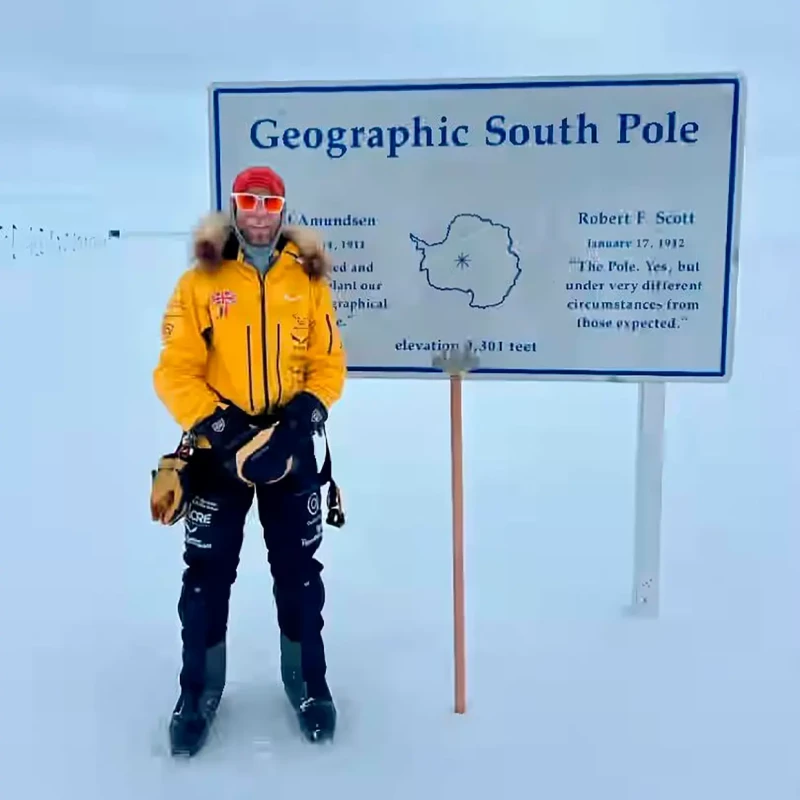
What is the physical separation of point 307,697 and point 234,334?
4.00 feet

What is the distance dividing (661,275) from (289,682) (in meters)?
2.03

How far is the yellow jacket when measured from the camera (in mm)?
2604

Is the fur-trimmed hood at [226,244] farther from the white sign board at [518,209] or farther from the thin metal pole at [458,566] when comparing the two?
the white sign board at [518,209]

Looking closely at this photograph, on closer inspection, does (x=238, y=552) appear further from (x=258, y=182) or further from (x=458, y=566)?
(x=258, y=182)

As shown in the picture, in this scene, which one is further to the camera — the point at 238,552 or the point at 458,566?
the point at 458,566

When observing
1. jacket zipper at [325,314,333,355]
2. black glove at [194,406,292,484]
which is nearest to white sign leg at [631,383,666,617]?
jacket zipper at [325,314,333,355]

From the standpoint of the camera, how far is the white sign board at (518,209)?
11.1 ft

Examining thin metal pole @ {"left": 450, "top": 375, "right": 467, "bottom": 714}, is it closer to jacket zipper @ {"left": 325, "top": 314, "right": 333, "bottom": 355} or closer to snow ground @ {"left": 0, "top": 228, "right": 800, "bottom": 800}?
snow ground @ {"left": 0, "top": 228, "right": 800, "bottom": 800}

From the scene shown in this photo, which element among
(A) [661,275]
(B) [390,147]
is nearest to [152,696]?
(B) [390,147]

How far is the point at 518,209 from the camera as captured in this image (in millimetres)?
3482

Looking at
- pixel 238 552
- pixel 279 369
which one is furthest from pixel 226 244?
pixel 238 552

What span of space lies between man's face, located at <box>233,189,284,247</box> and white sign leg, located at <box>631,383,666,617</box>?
183 centimetres

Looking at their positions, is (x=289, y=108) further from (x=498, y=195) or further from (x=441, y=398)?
(x=441, y=398)

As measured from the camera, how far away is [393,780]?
2672 mm
